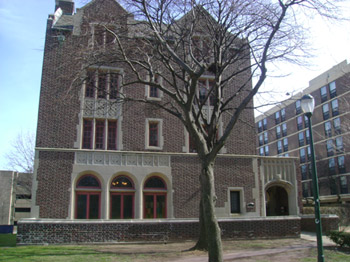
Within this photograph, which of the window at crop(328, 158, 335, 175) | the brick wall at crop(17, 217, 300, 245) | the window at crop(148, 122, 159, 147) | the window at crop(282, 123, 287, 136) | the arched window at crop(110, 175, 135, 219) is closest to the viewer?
the brick wall at crop(17, 217, 300, 245)

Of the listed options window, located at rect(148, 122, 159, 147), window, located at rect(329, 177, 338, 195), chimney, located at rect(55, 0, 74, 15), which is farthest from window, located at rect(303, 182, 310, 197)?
chimney, located at rect(55, 0, 74, 15)

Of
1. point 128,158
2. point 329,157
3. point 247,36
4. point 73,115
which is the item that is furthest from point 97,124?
point 329,157

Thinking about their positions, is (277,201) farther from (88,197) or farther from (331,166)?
(331,166)

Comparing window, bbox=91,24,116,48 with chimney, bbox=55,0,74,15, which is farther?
chimney, bbox=55,0,74,15

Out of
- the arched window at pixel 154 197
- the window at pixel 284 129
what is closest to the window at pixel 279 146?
the window at pixel 284 129

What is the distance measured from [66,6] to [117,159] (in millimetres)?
11264

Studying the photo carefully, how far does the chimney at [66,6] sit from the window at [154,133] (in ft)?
31.0

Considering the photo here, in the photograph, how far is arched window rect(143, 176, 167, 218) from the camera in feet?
66.3

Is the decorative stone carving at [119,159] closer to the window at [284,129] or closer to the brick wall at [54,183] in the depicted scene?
the brick wall at [54,183]

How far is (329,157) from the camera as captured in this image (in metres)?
50.6

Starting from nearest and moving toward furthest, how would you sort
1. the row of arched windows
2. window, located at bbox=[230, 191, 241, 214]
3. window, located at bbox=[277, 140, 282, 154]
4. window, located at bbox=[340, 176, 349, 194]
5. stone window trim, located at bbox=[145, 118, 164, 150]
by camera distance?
the row of arched windows < stone window trim, located at bbox=[145, 118, 164, 150] < window, located at bbox=[230, 191, 241, 214] < window, located at bbox=[340, 176, 349, 194] < window, located at bbox=[277, 140, 282, 154]

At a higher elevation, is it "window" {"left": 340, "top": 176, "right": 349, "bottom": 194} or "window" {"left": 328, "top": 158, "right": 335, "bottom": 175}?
"window" {"left": 328, "top": 158, "right": 335, "bottom": 175}

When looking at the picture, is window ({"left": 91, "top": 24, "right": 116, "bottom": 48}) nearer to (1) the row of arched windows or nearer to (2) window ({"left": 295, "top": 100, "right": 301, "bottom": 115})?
(1) the row of arched windows

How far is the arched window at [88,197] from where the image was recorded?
19.2m
